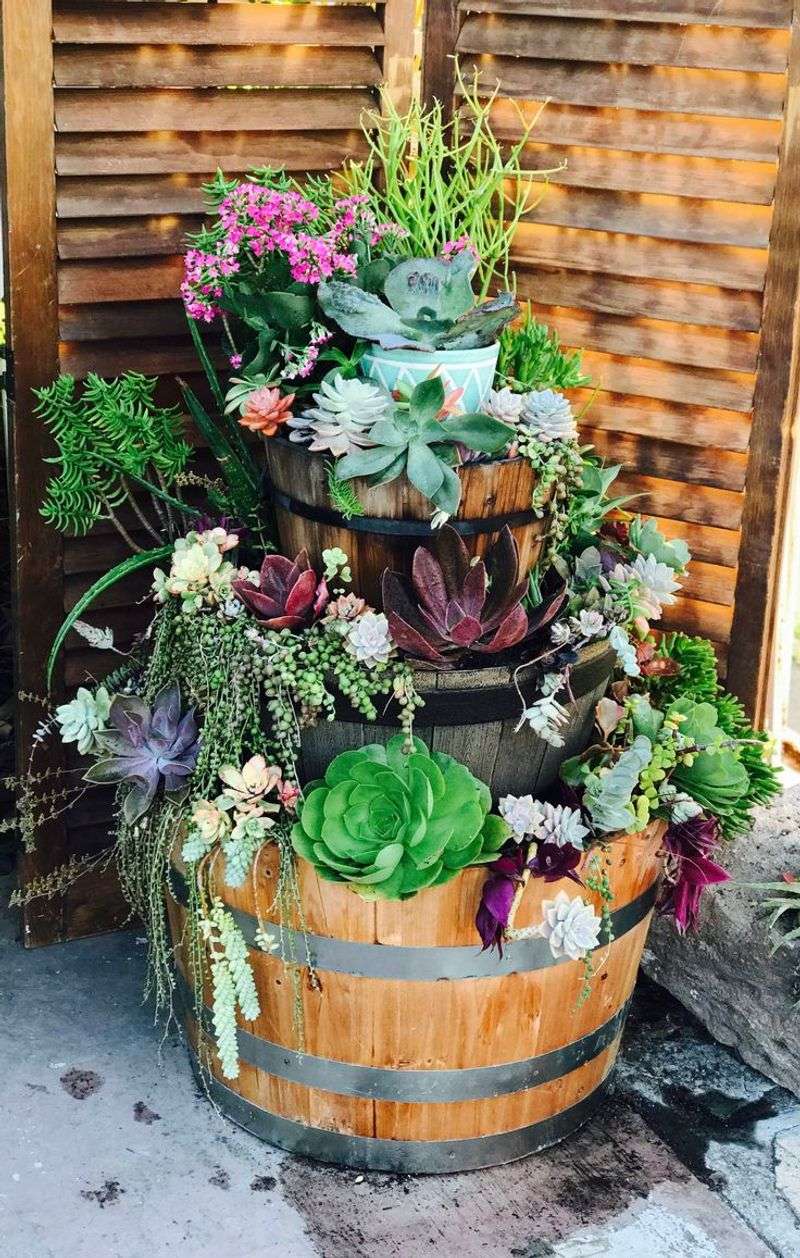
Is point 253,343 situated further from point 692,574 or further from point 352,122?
point 692,574

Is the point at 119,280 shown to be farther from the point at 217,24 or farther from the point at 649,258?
the point at 649,258

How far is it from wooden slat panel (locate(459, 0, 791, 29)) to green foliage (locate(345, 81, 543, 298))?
0.22m

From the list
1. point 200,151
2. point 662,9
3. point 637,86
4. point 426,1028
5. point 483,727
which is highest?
point 662,9

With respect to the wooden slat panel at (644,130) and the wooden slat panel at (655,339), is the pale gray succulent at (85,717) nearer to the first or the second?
the wooden slat panel at (655,339)

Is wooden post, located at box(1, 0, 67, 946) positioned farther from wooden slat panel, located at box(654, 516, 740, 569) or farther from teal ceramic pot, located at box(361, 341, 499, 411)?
wooden slat panel, located at box(654, 516, 740, 569)

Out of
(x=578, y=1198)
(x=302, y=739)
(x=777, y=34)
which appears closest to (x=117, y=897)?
(x=302, y=739)

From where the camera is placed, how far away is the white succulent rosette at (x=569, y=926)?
2.57 metres

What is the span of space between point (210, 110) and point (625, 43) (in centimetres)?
92

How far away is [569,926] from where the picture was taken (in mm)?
2566

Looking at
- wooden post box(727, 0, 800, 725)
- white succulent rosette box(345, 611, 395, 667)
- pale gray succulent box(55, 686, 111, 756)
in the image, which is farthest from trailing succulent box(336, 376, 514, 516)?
wooden post box(727, 0, 800, 725)

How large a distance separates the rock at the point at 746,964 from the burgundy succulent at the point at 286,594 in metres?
1.17

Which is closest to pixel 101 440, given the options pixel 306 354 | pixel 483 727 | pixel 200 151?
pixel 306 354

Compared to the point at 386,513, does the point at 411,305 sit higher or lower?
higher

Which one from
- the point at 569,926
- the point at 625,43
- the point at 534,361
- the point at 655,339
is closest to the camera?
the point at 569,926
